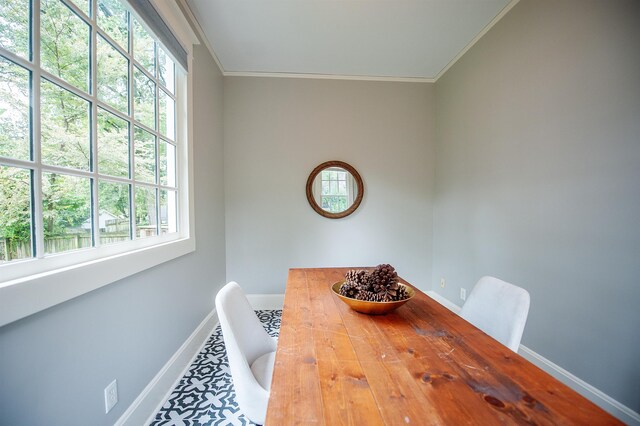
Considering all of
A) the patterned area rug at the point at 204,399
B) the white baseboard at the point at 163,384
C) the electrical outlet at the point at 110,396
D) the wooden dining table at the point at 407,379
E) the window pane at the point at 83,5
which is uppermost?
the window pane at the point at 83,5

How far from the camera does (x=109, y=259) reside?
113cm

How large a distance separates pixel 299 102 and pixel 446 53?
5.26 ft

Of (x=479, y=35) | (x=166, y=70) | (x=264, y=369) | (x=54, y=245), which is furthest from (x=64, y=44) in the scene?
(x=479, y=35)

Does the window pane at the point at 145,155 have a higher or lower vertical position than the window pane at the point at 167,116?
lower

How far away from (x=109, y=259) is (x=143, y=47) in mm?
1300

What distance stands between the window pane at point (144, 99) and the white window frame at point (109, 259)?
296 mm

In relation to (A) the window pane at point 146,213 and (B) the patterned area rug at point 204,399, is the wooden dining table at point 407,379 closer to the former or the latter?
(B) the patterned area rug at point 204,399

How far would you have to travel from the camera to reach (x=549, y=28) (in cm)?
171

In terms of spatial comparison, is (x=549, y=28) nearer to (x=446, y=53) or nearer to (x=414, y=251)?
(x=446, y=53)

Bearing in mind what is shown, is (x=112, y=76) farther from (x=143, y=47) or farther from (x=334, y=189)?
(x=334, y=189)

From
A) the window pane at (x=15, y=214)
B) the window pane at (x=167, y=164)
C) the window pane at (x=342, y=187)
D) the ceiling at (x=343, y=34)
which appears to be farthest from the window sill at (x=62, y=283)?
the window pane at (x=342, y=187)

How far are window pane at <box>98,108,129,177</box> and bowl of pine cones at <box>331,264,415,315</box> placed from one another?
1281 mm

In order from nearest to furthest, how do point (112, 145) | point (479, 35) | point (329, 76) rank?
point (112, 145), point (479, 35), point (329, 76)

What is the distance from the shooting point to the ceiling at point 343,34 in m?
2.00
